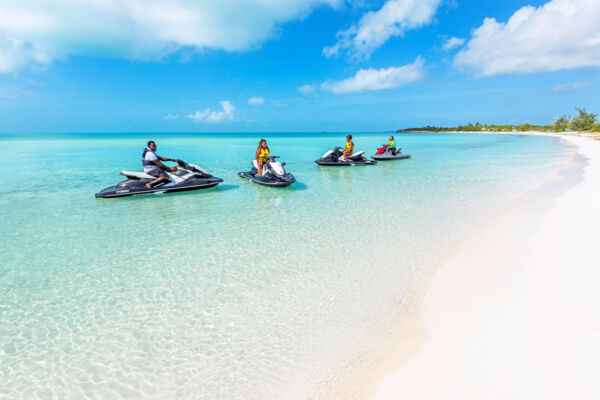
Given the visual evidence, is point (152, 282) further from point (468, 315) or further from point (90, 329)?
point (468, 315)

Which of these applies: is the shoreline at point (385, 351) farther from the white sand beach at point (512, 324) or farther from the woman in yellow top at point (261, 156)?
the woman in yellow top at point (261, 156)

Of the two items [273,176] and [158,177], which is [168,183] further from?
[273,176]

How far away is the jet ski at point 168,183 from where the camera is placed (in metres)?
10.6

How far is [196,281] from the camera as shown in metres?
4.74

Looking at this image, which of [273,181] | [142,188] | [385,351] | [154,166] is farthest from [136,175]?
[385,351]

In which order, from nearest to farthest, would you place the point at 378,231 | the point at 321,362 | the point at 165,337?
1. the point at 321,362
2. the point at 165,337
3. the point at 378,231

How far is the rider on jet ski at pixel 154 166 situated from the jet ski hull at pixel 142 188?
0.23 m

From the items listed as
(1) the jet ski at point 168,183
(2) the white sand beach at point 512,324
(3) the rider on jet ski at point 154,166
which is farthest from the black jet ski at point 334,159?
(2) the white sand beach at point 512,324

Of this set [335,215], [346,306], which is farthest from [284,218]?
[346,306]

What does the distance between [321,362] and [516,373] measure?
6.32ft

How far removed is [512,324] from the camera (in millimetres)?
3391

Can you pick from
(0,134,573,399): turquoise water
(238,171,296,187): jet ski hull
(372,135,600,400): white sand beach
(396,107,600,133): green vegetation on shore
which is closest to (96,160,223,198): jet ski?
(0,134,573,399): turquoise water

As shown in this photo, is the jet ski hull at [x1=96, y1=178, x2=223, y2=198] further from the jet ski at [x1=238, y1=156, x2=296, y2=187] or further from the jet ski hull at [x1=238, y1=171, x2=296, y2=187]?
the jet ski at [x1=238, y1=156, x2=296, y2=187]

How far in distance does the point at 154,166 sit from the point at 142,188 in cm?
100
